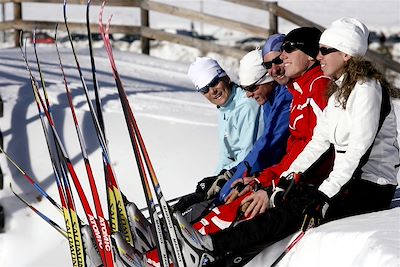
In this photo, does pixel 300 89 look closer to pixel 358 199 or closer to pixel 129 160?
pixel 358 199

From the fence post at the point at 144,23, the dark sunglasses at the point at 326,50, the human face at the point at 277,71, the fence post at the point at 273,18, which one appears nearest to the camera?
the dark sunglasses at the point at 326,50

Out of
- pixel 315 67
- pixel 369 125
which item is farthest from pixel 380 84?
pixel 315 67

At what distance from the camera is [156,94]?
31.1 ft

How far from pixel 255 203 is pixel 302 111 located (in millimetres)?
553

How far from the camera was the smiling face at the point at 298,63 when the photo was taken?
4.36 m

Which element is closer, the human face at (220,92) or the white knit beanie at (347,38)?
the white knit beanie at (347,38)

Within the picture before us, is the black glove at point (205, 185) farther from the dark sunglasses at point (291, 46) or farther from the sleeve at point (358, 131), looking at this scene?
the sleeve at point (358, 131)

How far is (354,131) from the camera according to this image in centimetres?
378

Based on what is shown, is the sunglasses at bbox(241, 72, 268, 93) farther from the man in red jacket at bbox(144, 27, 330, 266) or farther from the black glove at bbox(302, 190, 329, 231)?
the black glove at bbox(302, 190, 329, 231)

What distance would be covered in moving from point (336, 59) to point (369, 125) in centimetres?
40

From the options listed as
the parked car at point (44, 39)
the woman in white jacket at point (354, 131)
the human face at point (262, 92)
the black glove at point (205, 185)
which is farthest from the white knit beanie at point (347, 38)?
the parked car at point (44, 39)

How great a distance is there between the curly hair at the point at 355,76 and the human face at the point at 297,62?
0.43m

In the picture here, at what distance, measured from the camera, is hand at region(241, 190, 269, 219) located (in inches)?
161

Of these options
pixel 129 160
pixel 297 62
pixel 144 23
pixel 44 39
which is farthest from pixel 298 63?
pixel 44 39
